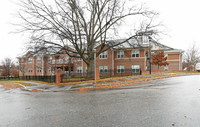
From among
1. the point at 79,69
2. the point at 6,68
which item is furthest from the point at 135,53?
the point at 6,68

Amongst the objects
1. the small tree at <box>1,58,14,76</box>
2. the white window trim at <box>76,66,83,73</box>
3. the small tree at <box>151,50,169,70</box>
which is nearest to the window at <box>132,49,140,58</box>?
the small tree at <box>151,50,169,70</box>

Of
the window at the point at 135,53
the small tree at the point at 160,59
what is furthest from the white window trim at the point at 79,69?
the small tree at the point at 160,59

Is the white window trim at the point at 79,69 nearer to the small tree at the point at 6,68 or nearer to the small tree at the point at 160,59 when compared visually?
the small tree at the point at 160,59

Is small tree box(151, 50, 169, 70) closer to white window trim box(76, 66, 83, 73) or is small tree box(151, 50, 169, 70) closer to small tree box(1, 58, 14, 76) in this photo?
white window trim box(76, 66, 83, 73)

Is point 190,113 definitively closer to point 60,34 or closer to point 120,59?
point 60,34

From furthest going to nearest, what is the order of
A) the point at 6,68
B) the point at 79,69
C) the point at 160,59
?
the point at 6,68, the point at 79,69, the point at 160,59

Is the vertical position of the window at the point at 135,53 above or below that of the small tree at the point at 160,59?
above

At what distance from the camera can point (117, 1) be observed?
1938cm

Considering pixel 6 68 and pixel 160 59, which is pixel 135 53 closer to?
pixel 160 59

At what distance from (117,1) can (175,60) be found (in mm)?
24318

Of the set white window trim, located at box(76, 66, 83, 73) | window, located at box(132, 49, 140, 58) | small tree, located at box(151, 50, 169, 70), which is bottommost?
white window trim, located at box(76, 66, 83, 73)

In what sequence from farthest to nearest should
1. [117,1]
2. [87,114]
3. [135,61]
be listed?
[135,61]
[117,1]
[87,114]

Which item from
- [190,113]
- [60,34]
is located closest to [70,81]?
[60,34]

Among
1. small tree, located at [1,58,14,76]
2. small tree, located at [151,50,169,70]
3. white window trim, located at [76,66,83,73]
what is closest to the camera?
small tree, located at [151,50,169,70]
